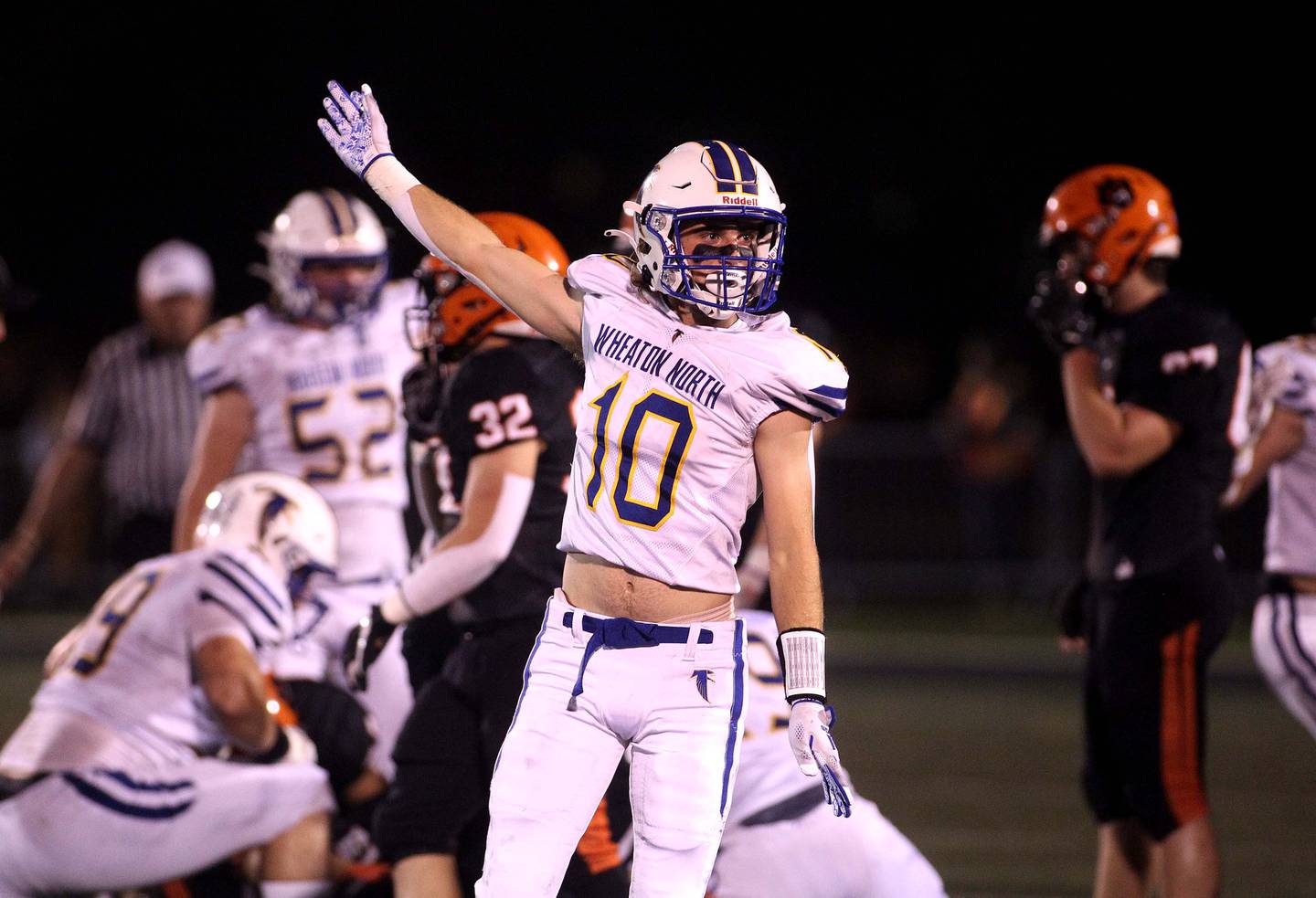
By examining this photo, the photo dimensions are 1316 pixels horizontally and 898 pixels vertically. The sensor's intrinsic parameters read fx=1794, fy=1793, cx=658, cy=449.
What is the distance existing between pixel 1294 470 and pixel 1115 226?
1063 millimetres

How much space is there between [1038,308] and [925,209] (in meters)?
15.9

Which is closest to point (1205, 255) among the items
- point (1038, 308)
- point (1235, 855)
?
point (1235, 855)

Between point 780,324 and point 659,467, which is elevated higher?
point 780,324

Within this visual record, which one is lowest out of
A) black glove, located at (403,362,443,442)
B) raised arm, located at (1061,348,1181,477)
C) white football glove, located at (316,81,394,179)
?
raised arm, located at (1061,348,1181,477)

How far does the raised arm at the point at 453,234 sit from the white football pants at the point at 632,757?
0.66m

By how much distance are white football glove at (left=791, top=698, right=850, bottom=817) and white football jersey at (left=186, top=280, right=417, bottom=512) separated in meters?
2.97

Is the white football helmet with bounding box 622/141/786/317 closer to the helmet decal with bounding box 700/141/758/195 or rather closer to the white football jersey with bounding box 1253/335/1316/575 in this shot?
the helmet decal with bounding box 700/141/758/195

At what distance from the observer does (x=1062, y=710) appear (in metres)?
10.3

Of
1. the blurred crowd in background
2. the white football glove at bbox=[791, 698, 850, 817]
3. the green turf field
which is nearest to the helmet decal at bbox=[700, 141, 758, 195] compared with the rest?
the white football glove at bbox=[791, 698, 850, 817]

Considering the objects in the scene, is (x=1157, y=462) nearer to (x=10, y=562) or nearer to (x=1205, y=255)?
(x=10, y=562)

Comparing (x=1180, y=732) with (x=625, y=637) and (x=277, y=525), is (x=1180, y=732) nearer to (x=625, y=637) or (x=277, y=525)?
(x=625, y=637)

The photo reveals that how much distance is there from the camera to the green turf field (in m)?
6.39

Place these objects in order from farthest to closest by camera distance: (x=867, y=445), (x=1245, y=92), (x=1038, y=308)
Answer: (x=1245, y=92)
(x=867, y=445)
(x=1038, y=308)

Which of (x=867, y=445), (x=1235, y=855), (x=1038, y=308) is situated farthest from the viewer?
(x=867, y=445)
